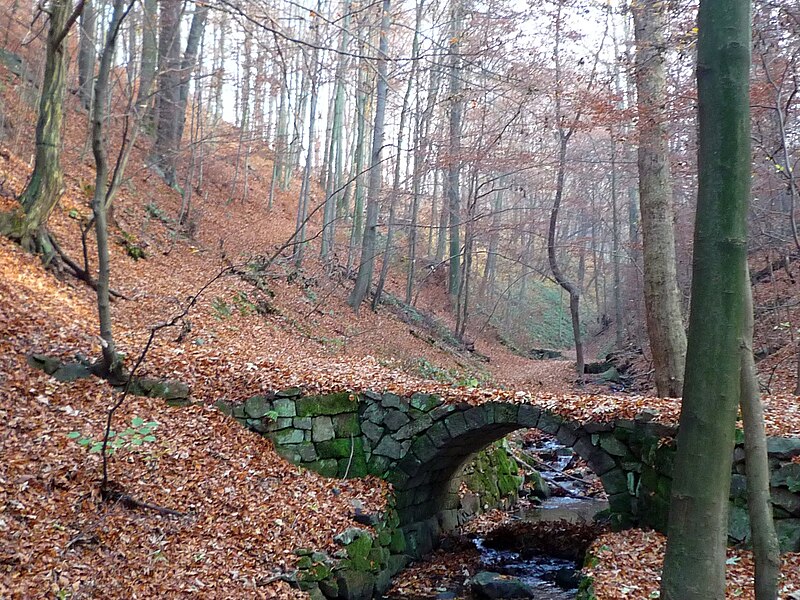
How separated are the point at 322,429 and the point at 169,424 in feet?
6.04

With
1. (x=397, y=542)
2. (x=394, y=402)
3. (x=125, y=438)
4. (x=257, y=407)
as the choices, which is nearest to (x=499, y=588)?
(x=397, y=542)

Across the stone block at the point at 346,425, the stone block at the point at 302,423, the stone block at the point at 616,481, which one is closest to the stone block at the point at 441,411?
the stone block at the point at 346,425

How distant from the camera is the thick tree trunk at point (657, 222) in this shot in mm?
7762

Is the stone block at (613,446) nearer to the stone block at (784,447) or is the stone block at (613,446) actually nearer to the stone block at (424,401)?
the stone block at (784,447)

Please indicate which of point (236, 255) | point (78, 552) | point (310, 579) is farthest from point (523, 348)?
point (78, 552)

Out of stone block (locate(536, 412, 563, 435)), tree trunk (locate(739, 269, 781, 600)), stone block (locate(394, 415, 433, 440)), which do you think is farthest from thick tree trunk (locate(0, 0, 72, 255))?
tree trunk (locate(739, 269, 781, 600))

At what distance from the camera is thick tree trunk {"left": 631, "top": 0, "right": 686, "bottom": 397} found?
7762 mm

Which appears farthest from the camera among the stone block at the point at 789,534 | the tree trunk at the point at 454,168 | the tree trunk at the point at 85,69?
the tree trunk at the point at 85,69

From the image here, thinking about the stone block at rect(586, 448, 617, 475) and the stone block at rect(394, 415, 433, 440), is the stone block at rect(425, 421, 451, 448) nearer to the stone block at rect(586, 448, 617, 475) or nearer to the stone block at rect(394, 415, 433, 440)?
the stone block at rect(394, 415, 433, 440)

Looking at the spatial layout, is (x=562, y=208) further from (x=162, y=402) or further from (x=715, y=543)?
(x=715, y=543)

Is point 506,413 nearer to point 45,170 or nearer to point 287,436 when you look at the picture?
point 287,436

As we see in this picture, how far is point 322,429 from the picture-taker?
782cm

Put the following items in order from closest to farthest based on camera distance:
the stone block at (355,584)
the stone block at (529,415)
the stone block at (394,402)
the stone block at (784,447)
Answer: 1. the stone block at (784,447)
2. the stone block at (355,584)
3. the stone block at (529,415)
4. the stone block at (394,402)

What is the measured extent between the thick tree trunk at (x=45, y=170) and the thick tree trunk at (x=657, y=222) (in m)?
7.88
